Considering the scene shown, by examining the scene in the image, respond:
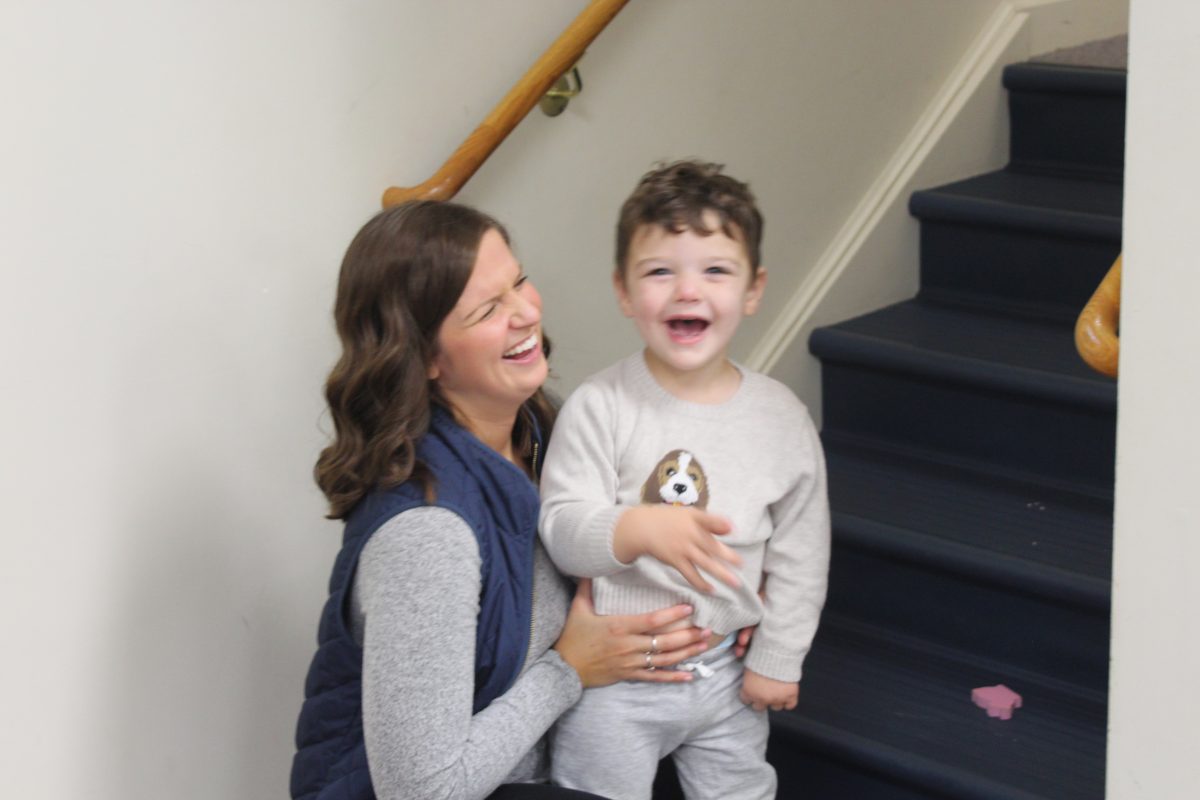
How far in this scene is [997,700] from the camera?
2.19 metres

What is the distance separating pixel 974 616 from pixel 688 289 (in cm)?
95

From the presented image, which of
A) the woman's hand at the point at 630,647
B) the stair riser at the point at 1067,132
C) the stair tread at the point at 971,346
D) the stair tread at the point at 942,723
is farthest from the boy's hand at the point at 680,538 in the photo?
the stair riser at the point at 1067,132

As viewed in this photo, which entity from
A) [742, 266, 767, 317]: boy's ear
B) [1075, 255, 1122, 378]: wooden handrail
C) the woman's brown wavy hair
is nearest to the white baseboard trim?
[742, 266, 767, 317]: boy's ear

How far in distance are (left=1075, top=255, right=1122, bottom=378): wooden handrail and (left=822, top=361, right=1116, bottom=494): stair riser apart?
1.14 m

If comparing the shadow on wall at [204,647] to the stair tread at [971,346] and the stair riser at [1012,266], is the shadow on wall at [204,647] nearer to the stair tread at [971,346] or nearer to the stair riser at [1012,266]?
the stair tread at [971,346]

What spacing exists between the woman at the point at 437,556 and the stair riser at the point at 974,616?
75cm

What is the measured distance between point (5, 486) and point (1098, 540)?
1672mm

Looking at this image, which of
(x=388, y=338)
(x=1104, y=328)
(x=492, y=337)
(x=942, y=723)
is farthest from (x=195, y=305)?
(x=942, y=723)

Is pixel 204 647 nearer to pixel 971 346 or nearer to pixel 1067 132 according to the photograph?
pixel 971 346

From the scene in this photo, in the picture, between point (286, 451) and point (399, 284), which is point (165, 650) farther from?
point (399, 284)

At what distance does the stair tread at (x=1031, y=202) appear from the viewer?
2751 mm

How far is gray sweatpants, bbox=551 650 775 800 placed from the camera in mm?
1787

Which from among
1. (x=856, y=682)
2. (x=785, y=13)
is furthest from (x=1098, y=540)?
(x=785, y=13)

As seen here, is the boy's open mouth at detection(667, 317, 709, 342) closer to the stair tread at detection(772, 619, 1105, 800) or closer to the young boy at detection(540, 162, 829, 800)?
the young boy at detection(540, 162, 829, 800)
